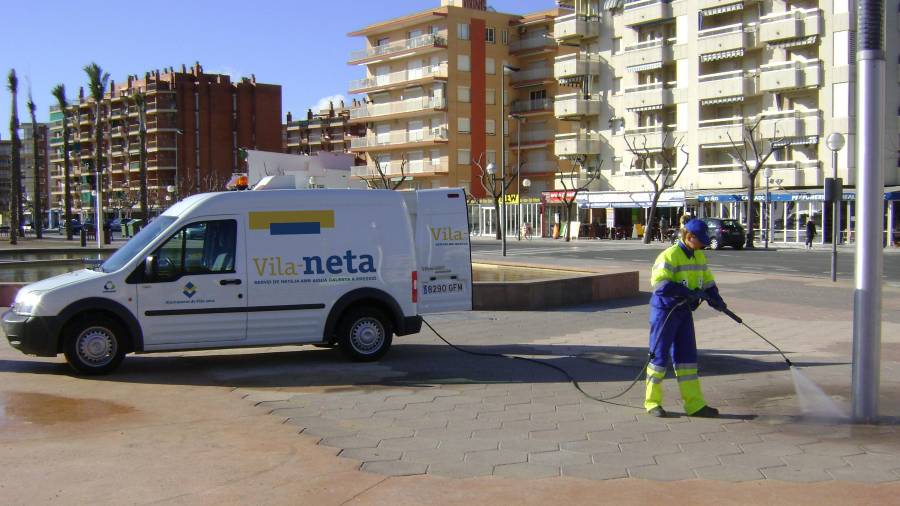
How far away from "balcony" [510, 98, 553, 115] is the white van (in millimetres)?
60872

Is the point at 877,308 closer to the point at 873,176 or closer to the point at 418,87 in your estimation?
the point at 873,176

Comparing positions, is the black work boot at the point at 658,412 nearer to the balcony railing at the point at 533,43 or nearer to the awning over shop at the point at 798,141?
the awning over shop at the point at 798,141

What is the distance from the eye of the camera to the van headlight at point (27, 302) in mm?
8945

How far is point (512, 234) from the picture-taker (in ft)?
202

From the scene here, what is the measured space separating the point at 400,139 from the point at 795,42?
36328 millimetres

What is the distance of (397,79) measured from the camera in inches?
2938

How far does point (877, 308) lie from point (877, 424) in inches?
37.0

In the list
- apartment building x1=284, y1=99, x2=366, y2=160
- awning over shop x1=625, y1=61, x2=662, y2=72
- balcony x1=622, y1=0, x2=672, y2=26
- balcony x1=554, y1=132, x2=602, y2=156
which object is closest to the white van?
awning over shop x1=625, y1=61, x2=662, y2=72

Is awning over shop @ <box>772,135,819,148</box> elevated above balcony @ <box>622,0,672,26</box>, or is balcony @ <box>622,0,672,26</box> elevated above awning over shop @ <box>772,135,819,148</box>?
balcony @ <box>622,0,672,26</box>

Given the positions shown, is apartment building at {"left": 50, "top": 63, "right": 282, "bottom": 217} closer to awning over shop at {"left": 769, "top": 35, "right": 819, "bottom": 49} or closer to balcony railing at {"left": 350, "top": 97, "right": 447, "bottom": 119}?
balcony railing at {"left": 350, "top": 97, "right": 447, "bottom": 119}

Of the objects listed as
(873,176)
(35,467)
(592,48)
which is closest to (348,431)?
(35,467)

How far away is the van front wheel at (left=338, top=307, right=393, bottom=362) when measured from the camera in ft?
32.6

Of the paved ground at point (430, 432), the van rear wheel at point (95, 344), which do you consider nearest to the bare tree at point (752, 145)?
the paved ground at point (430, 432)

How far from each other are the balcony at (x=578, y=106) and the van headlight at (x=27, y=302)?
5591cm
